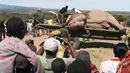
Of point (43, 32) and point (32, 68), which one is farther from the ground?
point (32, 68)

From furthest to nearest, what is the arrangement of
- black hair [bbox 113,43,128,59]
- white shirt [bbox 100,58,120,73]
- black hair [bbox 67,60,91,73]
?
black hair [bbox 113,43,128,59], white shirt [bbox 100,58,120,73], black hair [bbox 67,60,91,73]

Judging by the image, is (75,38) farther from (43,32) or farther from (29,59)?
(29,59)

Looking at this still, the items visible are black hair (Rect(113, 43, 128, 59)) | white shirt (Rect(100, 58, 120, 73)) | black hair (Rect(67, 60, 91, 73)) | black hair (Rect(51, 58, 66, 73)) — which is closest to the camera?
black hair (Rect(67, 60, 91, 73))

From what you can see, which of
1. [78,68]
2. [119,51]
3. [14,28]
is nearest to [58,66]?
[78,68]

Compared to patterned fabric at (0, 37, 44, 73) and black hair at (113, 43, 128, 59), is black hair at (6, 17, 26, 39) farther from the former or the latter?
black hair at (113, 43, 128, 59)

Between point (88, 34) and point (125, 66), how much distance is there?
10668 mm

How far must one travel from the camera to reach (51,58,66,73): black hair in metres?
4.66

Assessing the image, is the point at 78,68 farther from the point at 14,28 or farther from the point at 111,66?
the point at 111,66

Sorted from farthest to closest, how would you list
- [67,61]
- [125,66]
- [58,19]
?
1. [58,19]
2. [67,61]
3. [125,66]

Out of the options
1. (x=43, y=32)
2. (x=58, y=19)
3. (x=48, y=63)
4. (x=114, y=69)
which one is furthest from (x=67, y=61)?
(x=43, y=32)

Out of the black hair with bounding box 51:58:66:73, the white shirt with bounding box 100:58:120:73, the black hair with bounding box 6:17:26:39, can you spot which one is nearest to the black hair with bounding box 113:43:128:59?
the white shirt with bounding box 100:58:120:73

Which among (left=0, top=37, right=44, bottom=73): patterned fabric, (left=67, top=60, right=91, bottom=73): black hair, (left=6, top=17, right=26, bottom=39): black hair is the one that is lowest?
(left=67, top=60, right=91, bottom=73): black hair

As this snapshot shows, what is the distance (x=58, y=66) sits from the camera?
4.65 meters

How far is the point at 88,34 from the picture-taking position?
15.0 meters
